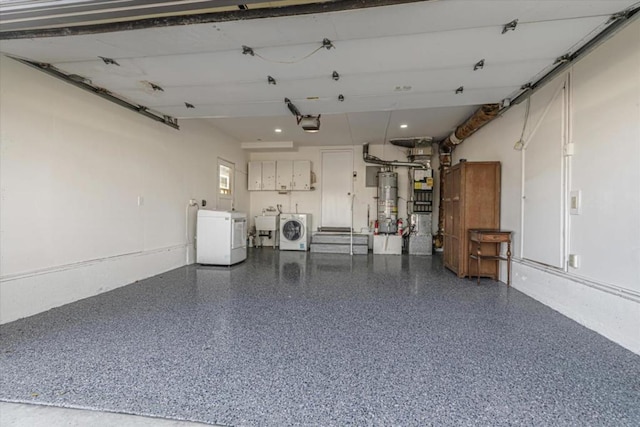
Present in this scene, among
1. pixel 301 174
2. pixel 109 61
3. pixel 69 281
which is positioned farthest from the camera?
pixel 301 174

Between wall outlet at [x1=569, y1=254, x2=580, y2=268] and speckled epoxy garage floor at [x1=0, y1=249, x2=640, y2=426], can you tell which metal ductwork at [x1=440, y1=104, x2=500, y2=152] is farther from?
speckled epoxy garage floor at [x1=0, y1=249, x2=640, y2=426]

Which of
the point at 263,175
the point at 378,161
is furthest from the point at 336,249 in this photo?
the point at 263,175

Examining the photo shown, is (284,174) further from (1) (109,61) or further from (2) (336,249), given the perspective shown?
(1) (109,61)

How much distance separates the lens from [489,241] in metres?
3.59

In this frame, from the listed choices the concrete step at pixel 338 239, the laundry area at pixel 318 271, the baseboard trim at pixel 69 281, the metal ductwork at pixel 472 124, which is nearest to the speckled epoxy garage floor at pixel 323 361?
the laundry area at pixel 318 271

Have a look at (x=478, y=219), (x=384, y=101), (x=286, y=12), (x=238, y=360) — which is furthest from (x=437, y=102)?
(x=238, y=360)

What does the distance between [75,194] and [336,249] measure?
4.82 m

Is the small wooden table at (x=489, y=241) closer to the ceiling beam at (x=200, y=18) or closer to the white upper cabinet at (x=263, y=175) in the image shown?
the ceiling beam at (x=200, y=18)

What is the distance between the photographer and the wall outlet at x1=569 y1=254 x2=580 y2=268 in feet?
8.25

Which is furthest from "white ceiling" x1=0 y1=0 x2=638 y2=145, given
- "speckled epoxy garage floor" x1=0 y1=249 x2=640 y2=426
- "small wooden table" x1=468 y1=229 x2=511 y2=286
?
"speckled epoxy garage floor" x1=0 y1=249 x2=640 y2=426

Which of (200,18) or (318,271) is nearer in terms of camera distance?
(200,18)

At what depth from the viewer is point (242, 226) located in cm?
522

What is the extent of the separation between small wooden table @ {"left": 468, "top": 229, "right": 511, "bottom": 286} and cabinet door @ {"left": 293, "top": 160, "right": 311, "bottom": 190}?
4270mm

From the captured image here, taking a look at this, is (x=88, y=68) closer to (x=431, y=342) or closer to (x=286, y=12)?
(x=286, y=12)
